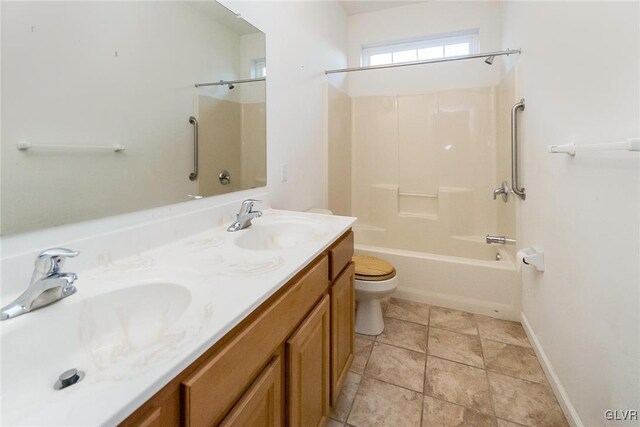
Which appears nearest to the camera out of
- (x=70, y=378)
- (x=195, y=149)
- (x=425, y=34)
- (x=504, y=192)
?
(x=70, y=378)

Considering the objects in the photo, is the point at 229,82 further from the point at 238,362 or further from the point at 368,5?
the point at 368,5

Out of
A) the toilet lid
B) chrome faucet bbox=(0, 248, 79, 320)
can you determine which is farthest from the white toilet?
chrome faucet bbox=(0, 248, 79, 320)

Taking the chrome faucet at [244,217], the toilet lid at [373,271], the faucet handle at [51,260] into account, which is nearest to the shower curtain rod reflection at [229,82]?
the chrome faucet at [244,217]

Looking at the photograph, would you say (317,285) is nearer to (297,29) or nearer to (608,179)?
(608,179)

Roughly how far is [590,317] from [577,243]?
289 mm

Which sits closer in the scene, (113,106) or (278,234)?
(113,106)

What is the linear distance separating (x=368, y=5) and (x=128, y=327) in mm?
3301

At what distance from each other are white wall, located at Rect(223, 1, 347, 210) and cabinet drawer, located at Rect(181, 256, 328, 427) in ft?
3.25

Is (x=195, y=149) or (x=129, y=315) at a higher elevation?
(x=195, y=149)

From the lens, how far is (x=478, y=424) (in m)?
1.25

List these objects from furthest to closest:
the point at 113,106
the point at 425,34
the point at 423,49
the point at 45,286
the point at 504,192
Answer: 1. the point at 423,49
2. the point at 425,34
3. the point at 504,192
4. the point at 113,106
5. the point at 45,286

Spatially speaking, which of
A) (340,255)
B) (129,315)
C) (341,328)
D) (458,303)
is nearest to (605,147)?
(340,255)

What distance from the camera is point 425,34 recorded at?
9.30ft

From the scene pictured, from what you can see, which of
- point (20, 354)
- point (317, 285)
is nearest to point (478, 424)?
point (317, 285)
